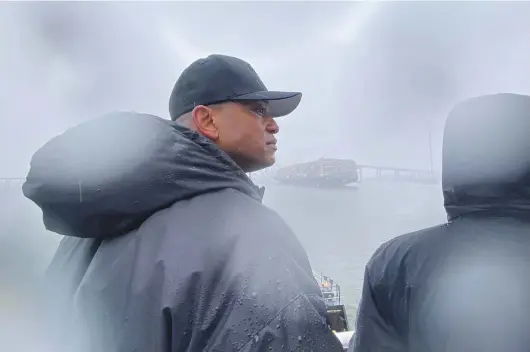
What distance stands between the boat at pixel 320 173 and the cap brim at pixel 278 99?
2827 cm

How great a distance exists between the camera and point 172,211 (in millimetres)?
909

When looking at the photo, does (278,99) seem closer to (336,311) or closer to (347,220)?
(336,311)

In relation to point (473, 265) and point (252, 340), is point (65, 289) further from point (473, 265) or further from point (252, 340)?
point (473, 265)

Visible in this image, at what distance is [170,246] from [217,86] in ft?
1.63

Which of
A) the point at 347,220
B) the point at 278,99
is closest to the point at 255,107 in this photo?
the point at 278,99

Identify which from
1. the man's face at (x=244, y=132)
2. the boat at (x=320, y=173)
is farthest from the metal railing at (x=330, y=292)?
the boat at (x=320, y=173)

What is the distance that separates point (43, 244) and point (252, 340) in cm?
174

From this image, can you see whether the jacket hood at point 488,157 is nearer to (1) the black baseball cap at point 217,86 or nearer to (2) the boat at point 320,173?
(1) the black baseball cap at point 217,86

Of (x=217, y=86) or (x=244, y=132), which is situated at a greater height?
(x=217, y=86)

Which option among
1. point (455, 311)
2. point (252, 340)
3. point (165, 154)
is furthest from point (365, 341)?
point (165, 154)

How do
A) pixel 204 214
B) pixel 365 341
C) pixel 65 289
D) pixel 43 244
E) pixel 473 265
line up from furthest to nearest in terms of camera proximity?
pixel 43 244, pixel 365 341, pixel 473 265, pixel 65 289, pixel 204 214

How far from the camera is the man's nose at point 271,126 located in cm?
124

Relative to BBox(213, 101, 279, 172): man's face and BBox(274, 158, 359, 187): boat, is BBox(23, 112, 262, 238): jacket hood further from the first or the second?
BBox(274, 158, 359, 187): boat

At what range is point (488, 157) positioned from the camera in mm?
1689
